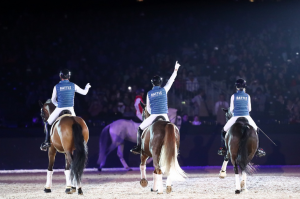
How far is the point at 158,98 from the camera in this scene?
8977mm

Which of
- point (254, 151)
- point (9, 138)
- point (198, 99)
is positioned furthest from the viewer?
point (198, 99)

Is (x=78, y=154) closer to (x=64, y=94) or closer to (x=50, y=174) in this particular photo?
(x=50, y=174)

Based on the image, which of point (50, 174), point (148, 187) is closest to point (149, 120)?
point (148, 187)

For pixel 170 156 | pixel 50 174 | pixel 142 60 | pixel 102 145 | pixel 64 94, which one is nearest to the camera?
pixel 170 156

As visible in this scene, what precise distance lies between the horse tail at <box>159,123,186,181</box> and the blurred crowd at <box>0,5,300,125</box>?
7.23m

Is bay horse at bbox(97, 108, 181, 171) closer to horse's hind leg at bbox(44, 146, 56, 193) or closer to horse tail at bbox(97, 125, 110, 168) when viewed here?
horse tail at bbox(97, 125, 110, 168)

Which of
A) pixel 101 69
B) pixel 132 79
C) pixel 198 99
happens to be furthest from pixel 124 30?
pixel 198 99

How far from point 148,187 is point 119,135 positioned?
4.47 metres

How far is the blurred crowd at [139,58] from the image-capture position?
16.3 metres

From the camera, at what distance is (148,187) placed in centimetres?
991

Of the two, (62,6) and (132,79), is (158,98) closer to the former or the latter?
(132,79)

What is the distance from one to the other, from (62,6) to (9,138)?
9.70 m

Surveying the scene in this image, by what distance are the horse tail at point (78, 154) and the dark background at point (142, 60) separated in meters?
6.27


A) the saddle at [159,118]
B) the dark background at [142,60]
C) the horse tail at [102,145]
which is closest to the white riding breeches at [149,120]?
the saddle at [159,118]
